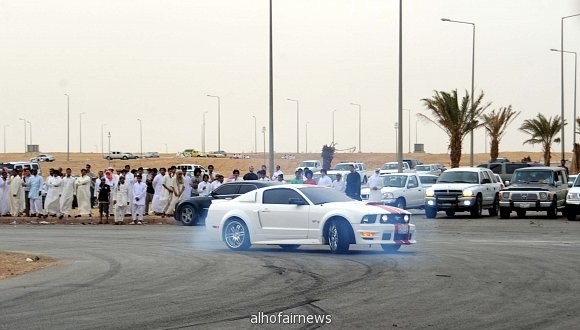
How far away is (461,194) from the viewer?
37.8 meters

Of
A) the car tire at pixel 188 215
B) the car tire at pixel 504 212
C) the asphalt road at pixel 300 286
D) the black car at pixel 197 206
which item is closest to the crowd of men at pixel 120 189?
the black car at pixel 197 206

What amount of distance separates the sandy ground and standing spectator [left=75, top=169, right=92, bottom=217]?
52.7 ft

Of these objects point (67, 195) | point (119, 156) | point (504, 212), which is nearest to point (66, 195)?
Result: point (67, 195)

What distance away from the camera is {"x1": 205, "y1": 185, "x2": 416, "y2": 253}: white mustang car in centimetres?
2092

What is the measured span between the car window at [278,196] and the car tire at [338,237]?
47.3 inches

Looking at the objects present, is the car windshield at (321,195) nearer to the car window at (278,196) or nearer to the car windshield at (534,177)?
the car window at (278,196)

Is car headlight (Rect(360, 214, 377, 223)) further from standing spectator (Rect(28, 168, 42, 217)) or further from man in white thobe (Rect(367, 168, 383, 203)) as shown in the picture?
standing spectator (Rect(28, 168, 42, 217))

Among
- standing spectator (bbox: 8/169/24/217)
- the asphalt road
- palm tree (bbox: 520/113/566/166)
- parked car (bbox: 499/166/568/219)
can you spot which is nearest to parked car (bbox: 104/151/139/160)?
palm tree (bbox: 520/113/566/166)

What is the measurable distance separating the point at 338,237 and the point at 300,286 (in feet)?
19.4

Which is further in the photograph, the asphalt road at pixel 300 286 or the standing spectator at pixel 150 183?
the standing spectator at pixel 150 183

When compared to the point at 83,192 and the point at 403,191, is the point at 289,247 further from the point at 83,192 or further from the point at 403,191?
the point at 83,192

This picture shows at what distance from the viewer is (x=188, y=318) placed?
1207cm

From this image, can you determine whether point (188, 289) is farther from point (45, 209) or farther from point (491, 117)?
point (491, 117)

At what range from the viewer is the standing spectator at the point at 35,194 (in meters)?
39.0
